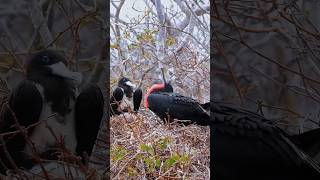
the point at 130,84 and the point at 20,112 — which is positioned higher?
the point at 130,84

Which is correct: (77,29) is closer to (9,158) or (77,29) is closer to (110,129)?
(110,129)

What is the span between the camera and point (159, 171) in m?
2.50

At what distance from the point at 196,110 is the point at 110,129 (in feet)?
1.46

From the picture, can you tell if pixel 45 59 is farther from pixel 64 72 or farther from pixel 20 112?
pixel 20 112

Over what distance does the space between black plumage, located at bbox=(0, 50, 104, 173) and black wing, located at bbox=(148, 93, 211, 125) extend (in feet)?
0.94

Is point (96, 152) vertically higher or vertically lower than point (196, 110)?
lower

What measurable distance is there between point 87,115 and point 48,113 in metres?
0.19

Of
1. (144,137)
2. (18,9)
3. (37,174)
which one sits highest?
(18,9)

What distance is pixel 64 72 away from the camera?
2.45 m

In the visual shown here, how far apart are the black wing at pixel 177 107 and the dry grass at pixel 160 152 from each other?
1.8 inches

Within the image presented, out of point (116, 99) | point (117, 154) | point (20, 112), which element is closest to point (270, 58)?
point (116, 99)

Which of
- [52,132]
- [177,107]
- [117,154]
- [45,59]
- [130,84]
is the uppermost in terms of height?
[45,59]

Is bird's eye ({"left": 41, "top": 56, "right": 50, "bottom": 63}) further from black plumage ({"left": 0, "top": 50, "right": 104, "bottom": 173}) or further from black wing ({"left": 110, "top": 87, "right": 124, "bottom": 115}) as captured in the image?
black wing ({"left": 110, "top": 87, "right": 124, "bottom": 115})

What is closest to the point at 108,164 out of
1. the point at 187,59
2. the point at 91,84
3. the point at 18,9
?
the point at 91,84
